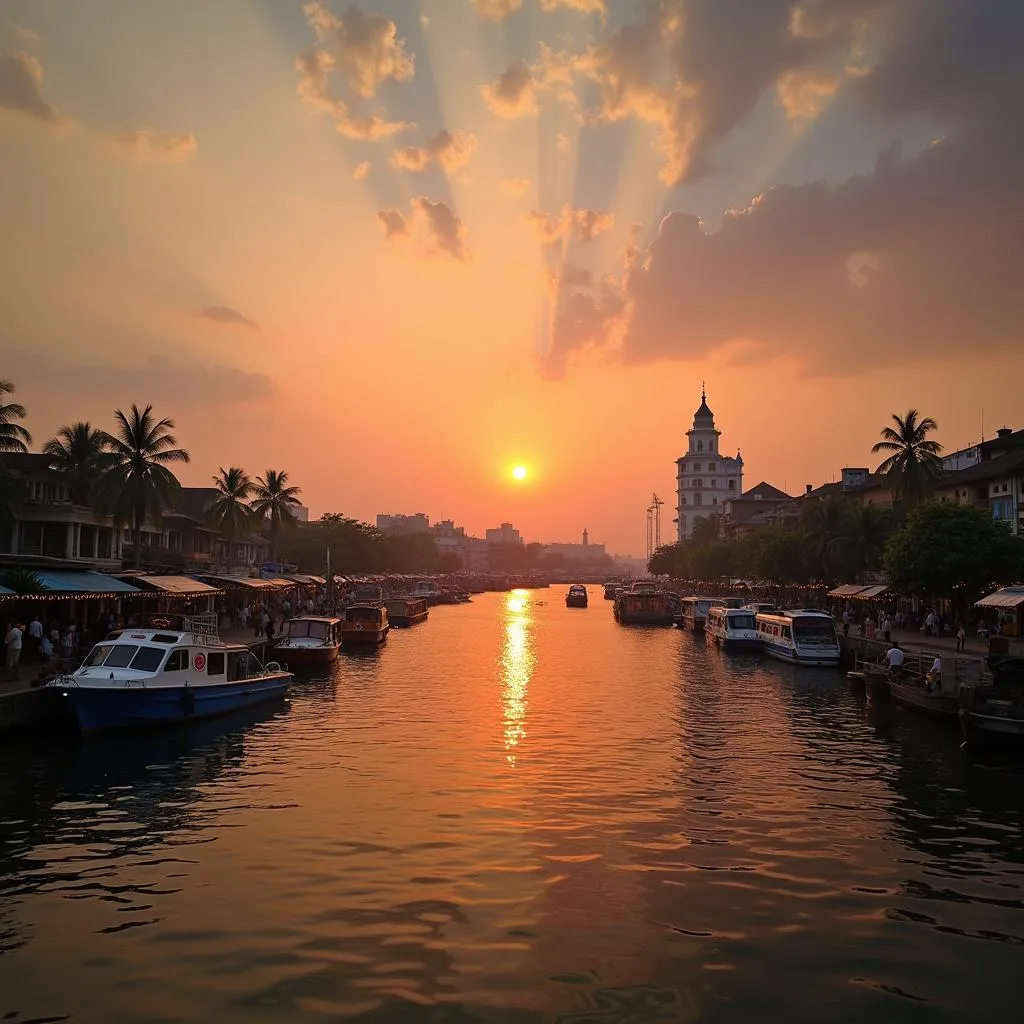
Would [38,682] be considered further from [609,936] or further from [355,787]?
[609,936]

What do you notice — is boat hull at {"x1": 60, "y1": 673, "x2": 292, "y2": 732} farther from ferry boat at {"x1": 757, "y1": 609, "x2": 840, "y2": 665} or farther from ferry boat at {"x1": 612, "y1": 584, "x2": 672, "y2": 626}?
ferry boat at {"x1": 612, "y1": 584, "x2": 672, "y2": 626}

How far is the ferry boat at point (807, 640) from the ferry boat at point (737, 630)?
5518mm

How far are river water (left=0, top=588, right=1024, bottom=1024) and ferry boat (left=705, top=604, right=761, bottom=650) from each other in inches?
1166

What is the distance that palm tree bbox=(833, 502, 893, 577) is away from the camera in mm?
73688

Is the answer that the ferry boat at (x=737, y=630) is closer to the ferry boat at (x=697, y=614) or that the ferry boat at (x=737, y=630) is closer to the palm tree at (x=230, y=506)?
the ferry boat at (x=697, y=614)

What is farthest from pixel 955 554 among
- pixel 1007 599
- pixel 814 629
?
pixel 814 629

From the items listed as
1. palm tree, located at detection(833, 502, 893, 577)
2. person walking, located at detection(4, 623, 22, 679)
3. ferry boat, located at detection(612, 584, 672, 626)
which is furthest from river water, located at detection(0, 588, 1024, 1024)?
ferry boat, located at detection(612, 584, 672, 626)

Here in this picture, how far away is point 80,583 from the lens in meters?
37.8

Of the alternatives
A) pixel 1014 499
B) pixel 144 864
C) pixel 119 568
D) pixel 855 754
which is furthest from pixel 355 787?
pixel 1014 499

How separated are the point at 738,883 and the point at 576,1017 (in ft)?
18.4

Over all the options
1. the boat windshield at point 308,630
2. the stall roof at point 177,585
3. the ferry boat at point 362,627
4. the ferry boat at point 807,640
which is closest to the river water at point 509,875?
the stall roof at point 177,585

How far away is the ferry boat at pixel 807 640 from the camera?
49938mm

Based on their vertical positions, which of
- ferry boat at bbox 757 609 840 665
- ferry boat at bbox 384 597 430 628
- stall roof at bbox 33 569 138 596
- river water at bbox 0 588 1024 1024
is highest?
stall roof at bbox 33 569 138 596

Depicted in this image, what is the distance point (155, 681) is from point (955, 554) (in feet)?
138
